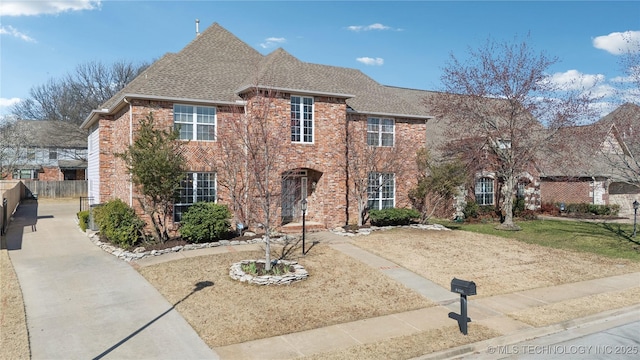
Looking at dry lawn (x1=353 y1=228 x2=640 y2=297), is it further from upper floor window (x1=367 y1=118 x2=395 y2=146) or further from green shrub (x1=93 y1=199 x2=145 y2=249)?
green shrub (x1=93 y1=199 x2=145 y2=249)

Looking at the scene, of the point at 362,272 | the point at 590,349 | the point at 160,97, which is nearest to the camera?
the point at 590,349

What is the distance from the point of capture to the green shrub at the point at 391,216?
19.7 meters

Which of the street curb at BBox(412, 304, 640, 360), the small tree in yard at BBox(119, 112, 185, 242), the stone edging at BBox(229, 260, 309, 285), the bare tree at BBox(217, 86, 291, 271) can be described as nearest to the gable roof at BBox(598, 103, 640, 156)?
the street curb at BBox(412, 304, 640, 360)

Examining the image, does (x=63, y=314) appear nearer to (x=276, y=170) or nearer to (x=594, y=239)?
(x=276, y=170)

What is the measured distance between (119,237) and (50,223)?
29.7 ft

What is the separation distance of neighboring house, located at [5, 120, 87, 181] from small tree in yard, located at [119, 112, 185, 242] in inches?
1352

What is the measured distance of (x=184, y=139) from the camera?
56.1 ft

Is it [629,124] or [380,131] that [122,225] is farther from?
[629,124]

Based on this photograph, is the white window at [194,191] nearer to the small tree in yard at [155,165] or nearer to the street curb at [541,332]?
the small tree in yard at [155,165]

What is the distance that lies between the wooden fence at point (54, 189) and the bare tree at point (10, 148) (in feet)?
10.7

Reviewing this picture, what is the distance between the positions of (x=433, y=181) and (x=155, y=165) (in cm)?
1297

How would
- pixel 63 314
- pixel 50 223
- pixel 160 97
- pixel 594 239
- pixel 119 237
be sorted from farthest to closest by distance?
pixel 50 223 → pixel 594 239 → pixel 160 97 → pixel 119 237 → pixel 63 314

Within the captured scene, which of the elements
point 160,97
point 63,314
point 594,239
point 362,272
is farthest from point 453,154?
point 63,314

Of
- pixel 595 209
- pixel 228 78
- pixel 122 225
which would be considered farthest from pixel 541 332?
pixel 595 209
